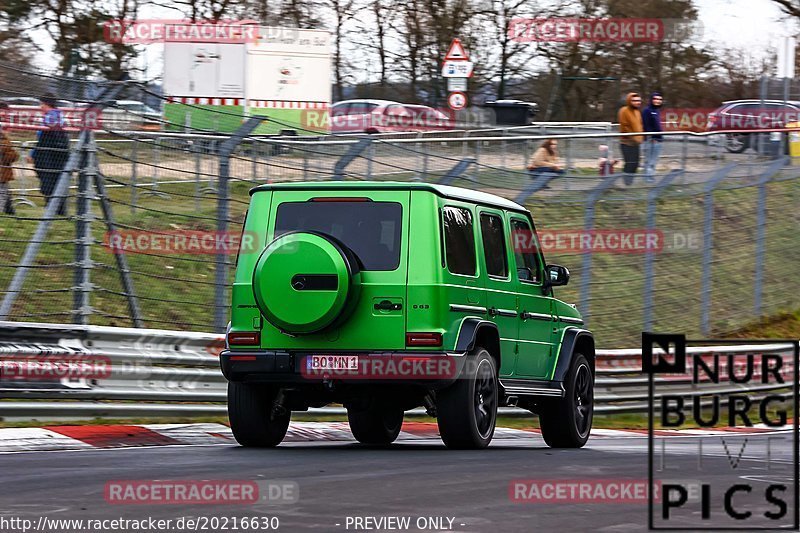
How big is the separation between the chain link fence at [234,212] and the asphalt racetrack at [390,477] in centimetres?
263

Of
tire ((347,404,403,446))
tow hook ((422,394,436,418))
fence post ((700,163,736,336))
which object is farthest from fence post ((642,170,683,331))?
tow hook ((422,394,436,418))

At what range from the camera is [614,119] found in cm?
4875

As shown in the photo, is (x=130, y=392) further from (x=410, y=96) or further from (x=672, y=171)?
(x=410, y=96)

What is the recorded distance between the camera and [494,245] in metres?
11.4

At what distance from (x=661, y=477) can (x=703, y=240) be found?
35.0 ft

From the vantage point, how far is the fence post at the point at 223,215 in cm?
1338

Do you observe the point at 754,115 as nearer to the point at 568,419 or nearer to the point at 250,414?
the point at 568,419

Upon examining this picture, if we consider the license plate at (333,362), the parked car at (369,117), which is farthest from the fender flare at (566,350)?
the parked car at (369,117)

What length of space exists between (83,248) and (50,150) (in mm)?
899

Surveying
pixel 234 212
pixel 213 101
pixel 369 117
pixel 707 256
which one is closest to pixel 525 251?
pixel 234 212

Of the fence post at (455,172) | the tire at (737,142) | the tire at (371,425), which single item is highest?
the tire at (737,142)

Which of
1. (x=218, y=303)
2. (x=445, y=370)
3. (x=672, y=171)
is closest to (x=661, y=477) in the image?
(x=445, y=370)

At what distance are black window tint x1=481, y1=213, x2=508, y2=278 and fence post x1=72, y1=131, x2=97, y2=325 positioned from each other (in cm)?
353

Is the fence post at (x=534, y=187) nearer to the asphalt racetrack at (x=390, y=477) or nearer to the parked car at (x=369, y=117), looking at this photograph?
the asphalt racetrack at (x=390, y=477)
